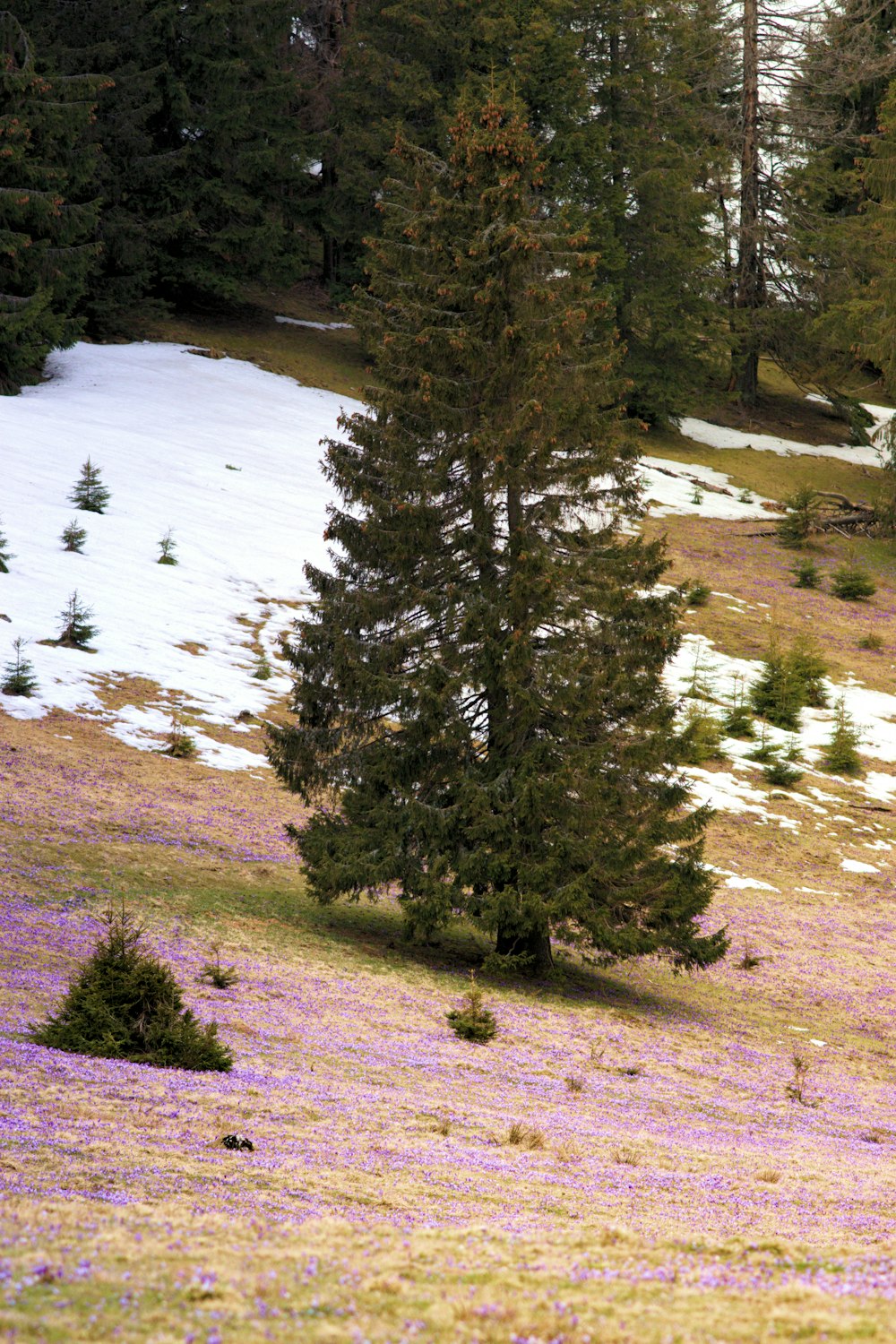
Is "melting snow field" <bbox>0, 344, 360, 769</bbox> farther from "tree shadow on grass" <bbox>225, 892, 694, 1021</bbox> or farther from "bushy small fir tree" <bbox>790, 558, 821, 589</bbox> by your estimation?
"bushy small fir tree" <bbox>790, 558, 821, 589</bbox>

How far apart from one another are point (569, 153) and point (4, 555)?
29173 millimetres

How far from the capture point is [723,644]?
2784 centimetres

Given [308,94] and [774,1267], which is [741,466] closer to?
[308,94]

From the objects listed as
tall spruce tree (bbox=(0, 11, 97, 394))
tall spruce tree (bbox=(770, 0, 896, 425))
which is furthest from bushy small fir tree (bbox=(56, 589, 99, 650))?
tall spruce tree (bbox=(770, 0, 896, 425))

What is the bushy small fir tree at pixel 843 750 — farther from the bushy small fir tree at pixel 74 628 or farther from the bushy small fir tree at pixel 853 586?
the bushy small fir tree at pixel 74 628

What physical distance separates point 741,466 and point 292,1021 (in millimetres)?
36876

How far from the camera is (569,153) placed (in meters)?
42.1

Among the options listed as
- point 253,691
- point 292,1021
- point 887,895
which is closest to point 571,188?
point 253,691

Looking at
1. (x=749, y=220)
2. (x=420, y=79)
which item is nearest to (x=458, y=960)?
(x=420, y=79)

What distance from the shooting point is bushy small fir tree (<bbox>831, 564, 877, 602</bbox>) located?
1286 inches

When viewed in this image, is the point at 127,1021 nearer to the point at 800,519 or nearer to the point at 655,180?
the point at 800,519

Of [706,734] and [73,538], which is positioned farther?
[73,538]

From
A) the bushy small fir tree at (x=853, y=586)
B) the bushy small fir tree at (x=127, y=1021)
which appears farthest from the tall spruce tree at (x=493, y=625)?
the bushy small fir tree at (x=853, y=586)

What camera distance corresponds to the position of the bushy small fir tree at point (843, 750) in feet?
76.6
